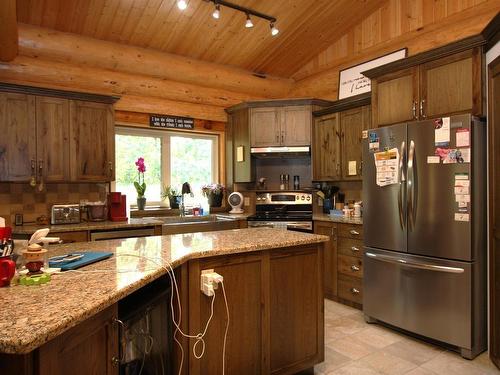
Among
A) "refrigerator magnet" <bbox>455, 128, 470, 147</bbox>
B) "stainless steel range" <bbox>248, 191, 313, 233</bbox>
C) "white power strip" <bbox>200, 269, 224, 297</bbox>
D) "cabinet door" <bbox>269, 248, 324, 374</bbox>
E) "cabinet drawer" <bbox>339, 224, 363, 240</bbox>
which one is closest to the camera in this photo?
"white power strip" <bbox>200, 269, 224, 297</bbox>

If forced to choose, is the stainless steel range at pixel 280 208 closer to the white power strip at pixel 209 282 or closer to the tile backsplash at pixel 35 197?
the tile backsplash at pixel 35 197

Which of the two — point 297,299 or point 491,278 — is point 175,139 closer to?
point 297,299

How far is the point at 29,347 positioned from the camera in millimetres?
880

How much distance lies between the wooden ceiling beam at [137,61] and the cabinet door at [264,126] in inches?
24.2

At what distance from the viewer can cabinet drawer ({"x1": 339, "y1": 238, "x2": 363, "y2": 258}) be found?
357 centimetres

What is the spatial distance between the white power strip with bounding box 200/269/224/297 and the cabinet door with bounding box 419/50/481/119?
2215 millimetres

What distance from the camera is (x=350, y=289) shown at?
12.1 feet

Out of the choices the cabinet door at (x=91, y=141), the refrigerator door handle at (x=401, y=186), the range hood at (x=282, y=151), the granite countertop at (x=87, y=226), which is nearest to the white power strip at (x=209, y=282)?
the refrigerator door handle at (x=401, y=186)

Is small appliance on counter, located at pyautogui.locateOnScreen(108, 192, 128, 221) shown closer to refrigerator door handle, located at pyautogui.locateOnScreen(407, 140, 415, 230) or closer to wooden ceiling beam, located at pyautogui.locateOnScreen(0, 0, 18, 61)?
wooden ceiling beam, located at pyautogui.locateOnScreen(0, 0, 18, 61)

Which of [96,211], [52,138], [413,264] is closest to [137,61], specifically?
[52,138]

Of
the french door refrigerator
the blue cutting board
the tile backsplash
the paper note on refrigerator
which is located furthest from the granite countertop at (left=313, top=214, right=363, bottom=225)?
the tile backsplash

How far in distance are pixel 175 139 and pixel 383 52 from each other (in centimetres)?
286

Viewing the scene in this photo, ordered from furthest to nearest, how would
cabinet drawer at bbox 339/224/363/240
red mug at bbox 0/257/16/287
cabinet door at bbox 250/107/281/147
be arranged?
cabinet door at bbox 250/107/281/147
cabinet drawer at bbox 339/224/363/240
red mug at bbox 0/257/16/287

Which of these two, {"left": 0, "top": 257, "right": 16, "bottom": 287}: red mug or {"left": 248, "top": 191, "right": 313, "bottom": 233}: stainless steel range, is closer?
{"left": 0, "top": 257, "right": 16, "bottom": 287}: red mug
